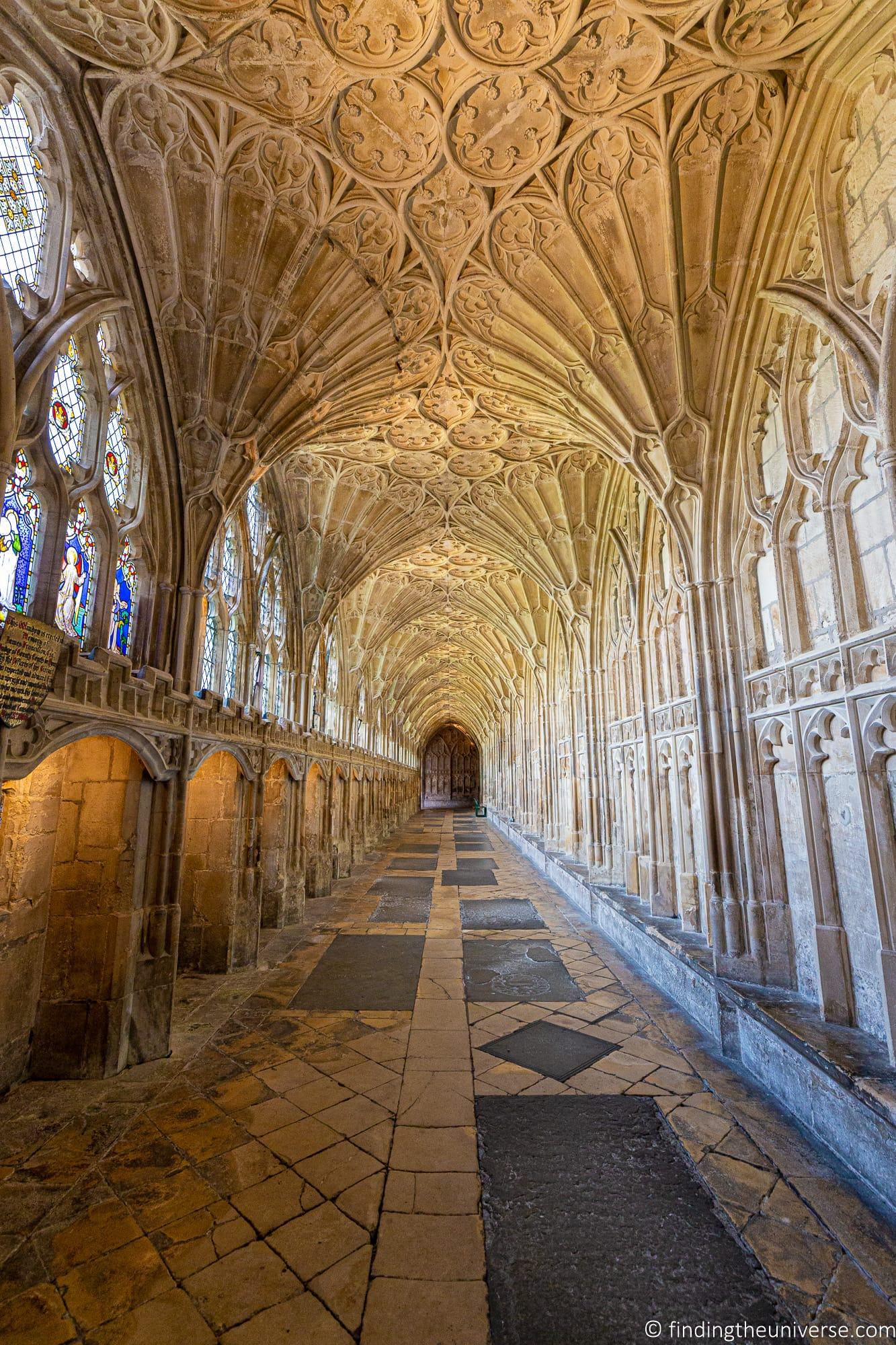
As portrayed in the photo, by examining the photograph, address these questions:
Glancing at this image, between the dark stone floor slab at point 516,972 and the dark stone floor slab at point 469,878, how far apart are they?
4.88 m

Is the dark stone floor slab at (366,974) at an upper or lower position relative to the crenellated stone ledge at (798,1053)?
lower

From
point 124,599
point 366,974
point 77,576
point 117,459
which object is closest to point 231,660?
point 124,599

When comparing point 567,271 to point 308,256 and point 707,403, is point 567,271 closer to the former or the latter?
point 707,403

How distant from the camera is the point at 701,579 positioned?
667cm

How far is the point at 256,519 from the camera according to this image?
10.6 m

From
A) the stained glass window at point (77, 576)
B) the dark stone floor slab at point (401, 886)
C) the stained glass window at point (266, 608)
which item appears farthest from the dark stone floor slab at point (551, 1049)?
the stained glass window at point (266, 608)

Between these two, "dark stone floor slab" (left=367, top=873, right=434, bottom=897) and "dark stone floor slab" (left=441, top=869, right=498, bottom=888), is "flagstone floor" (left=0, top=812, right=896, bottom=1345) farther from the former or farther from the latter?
"dark stone floor slab" (left=441, top=869, right=498, bottom=888)

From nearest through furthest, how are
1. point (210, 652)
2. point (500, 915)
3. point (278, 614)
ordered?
point (210, 652)
point (500, 915)
point (278, 614)

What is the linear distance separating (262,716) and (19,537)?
4904 mm

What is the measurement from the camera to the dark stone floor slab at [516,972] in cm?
657

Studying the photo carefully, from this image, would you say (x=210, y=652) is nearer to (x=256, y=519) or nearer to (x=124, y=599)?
(x=124, y=599)

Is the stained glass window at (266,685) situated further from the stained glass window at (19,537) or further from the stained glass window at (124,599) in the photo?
the stained glass window at (19,537)

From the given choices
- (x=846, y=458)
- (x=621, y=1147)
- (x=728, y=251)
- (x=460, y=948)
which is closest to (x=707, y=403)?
(x=728, y=251)

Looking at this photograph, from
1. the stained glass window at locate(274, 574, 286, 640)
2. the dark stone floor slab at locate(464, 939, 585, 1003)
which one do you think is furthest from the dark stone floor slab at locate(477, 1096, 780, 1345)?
the stained glass window at locate(274, 574, 286, 640)
